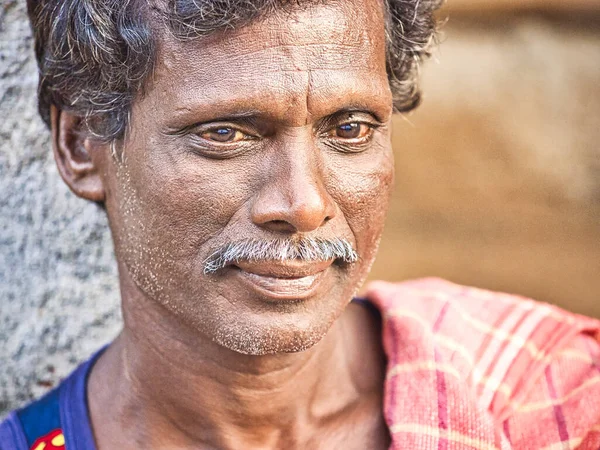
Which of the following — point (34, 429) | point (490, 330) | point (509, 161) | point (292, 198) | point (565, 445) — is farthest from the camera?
point (509, 161)

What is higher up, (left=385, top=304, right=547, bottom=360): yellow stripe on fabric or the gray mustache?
the gray mustache

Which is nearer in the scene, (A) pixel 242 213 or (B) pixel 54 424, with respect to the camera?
(A) pixel 242 213

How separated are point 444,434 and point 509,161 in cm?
195

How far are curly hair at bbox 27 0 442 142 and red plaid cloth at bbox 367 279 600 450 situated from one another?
611 millimetres

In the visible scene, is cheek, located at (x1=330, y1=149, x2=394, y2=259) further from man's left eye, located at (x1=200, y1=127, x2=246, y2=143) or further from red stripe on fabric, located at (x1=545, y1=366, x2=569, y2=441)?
red stripe on fabric, located at (x1=545, y1=366, x2=569, y2=441)

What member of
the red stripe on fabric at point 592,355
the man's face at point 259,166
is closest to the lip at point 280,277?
the man's face at point 259,166

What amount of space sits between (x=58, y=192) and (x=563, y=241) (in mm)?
2221

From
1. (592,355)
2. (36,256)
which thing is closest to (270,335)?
(592,355)

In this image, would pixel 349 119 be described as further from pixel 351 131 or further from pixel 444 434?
pixel 444 434

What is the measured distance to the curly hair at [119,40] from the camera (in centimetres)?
176

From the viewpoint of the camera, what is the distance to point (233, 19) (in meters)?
1.75

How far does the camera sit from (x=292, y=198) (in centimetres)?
173

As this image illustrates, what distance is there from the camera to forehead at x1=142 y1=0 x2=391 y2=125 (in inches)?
69.2

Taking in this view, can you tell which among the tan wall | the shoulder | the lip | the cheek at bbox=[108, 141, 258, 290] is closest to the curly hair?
the cheek at bbox=[108, 141, 258, 290]
